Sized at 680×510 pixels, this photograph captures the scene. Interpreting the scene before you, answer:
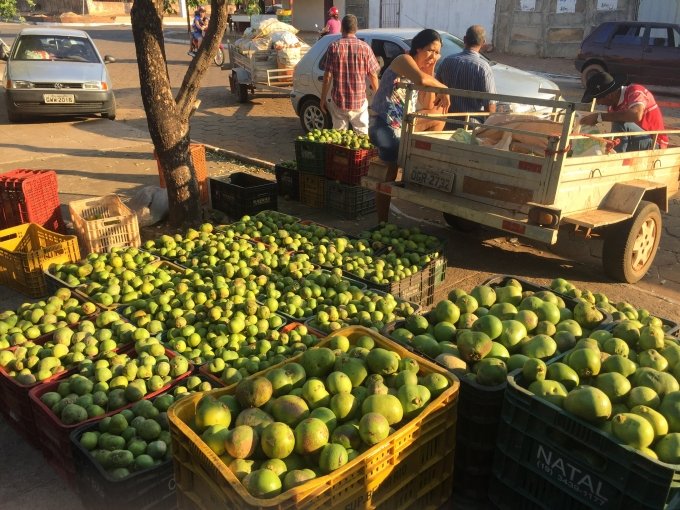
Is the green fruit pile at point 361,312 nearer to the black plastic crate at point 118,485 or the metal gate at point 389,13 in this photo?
the black plastic crate at point 118,485

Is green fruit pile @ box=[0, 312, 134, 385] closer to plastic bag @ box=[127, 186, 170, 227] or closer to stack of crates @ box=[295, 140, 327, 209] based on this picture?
plastic bag @ box=[127, 186, 170, 227]

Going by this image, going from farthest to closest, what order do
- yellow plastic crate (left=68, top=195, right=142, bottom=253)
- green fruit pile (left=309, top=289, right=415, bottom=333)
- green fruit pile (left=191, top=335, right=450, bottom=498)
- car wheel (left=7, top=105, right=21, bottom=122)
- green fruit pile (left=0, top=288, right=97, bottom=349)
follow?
car wheel (left=7, top=105, right=21, bottom=122) → yellow plastic crate (left=68, top=195, right=142, bottom=253) → green fruit pile (left=309, top=289, right=415, bottom=333) → green fruit pile (left=0, top=288, right=97, bottom=349) → green fruit pile (left=191, top=335, right=450, bottom=498)

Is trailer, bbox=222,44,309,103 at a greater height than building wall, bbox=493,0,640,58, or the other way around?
building wall, bbox=493,0,640,58

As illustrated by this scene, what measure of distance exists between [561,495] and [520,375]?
58 centimetres

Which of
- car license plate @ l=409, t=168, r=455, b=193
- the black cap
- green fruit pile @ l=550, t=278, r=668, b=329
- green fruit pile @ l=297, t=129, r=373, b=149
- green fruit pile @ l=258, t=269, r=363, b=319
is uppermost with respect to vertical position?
the black cap

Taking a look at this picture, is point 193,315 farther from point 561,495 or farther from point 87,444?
point 561,495

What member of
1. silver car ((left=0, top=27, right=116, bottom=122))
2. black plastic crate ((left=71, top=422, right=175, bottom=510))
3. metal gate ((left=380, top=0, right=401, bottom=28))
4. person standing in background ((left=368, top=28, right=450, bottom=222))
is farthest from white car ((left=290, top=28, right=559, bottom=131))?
metal gate ((left=380, top=0, right=401, bottom=28))

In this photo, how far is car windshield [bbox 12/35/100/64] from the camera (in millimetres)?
13391

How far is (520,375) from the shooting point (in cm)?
297

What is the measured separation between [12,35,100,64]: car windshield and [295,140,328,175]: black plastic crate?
8.20m

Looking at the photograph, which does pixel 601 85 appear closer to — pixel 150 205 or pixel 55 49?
pixel 150 205

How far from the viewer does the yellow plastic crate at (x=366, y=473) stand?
7.59 feet

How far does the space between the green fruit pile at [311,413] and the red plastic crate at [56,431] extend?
2.92 ft

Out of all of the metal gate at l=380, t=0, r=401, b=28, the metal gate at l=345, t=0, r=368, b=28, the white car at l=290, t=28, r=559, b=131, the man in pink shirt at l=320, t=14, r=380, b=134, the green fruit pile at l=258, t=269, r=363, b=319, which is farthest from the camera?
the metal gate at l=345, t=0, r=368, b=28
